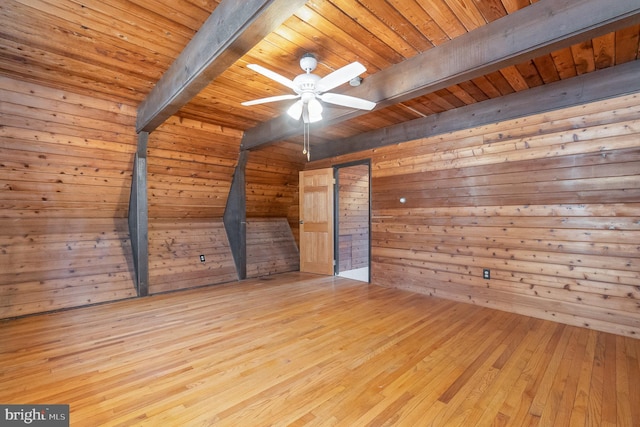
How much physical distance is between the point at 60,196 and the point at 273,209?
11.2 feet

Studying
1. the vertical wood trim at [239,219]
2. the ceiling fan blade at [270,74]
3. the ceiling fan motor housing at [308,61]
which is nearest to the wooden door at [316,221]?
the vertical wood trim at [239,219]

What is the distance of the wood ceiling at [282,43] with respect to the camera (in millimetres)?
1935

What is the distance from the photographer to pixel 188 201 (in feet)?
16.2

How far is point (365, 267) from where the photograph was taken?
616 cm

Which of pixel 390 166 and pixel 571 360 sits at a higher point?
pixel 390 166

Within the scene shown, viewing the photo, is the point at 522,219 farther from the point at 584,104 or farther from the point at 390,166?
the point at 390,166

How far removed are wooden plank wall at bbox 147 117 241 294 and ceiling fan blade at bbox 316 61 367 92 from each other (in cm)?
250

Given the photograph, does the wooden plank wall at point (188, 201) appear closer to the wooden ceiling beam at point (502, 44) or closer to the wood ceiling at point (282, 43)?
the wood ceiling at point (282, 43)

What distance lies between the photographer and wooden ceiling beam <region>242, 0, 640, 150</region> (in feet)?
5.65

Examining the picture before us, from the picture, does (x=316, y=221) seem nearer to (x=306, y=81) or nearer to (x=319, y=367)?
(x=306, y=81)

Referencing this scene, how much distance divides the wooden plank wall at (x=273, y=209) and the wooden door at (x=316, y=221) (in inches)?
15.9

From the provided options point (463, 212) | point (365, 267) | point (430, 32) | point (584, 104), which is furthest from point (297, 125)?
point (365, 267)

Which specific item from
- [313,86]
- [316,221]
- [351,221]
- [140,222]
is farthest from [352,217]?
[313,86]

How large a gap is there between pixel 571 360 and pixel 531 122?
2.36 meters
